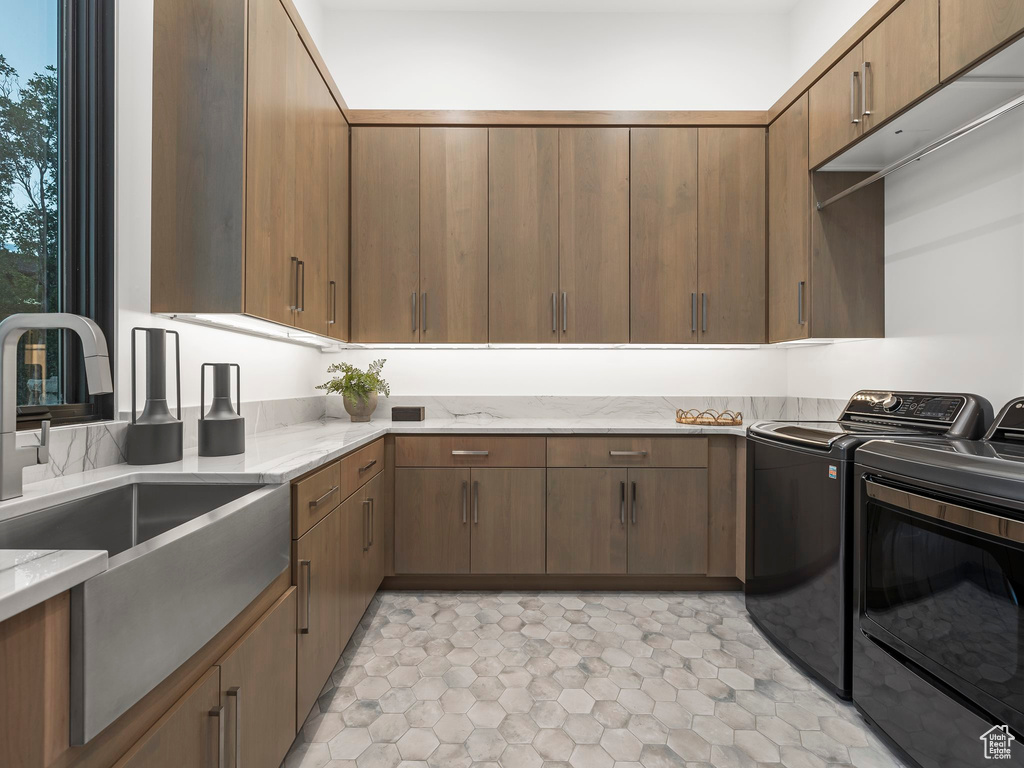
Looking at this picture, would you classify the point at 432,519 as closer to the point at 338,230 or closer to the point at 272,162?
the point at 338,230

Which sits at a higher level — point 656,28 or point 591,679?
point 656,28

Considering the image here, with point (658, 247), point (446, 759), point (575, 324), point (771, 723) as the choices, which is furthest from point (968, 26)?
point (446, 759)

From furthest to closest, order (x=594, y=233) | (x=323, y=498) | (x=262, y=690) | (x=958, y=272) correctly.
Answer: (x=594, y=233) < (x=958, y=272) < (x=323, y=498) < (x=262, y=690)

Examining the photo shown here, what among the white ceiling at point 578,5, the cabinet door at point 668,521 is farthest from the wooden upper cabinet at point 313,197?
the cabinet door at point 668,521

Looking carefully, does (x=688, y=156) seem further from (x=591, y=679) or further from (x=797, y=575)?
(x=591, y=679)

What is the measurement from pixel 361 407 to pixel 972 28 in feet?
9.40

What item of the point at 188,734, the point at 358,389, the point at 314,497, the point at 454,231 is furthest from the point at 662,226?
the point at 188,734

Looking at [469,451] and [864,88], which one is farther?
[469,451]

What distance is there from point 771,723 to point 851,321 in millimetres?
1776

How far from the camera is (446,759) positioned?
1.47 meters

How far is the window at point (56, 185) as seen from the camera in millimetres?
1337

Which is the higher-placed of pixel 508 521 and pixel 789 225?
pixel 789 225

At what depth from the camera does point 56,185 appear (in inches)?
57.4

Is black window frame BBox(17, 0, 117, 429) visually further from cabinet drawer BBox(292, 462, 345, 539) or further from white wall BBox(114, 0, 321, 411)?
cabinet drawer BBox(292, 462, 345, 539)
